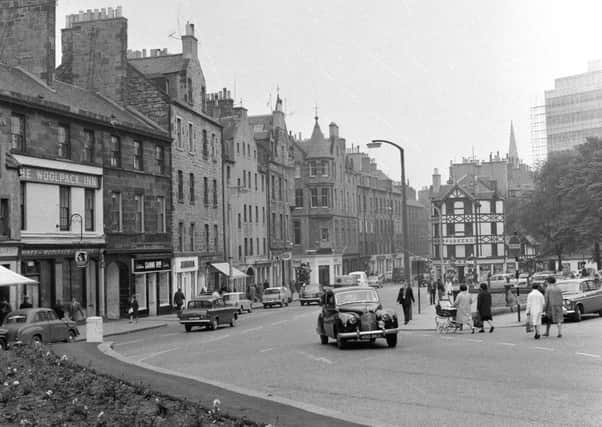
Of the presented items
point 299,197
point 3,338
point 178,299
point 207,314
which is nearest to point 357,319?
point 3,338

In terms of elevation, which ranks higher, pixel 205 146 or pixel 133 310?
pixel 205 146

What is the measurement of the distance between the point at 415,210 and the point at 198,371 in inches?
4833

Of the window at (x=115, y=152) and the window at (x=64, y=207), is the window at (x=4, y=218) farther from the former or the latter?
the window at (x=115, y=152)

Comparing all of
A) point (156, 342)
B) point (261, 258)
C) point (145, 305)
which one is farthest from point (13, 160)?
point (261, 258)

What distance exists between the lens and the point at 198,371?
18.0 meters

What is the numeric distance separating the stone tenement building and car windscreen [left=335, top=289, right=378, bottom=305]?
25.3m

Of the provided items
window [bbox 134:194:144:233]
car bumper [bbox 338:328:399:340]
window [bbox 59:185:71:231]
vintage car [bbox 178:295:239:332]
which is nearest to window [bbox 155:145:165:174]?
window [bbox 134:194:144:233]

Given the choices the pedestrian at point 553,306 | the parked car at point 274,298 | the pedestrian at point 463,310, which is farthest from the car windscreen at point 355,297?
the parked car at point 274,298

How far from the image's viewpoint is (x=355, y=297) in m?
24.3

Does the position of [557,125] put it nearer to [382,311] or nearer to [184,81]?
[184,81]

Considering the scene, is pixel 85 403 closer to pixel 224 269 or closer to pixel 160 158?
pixel 160 158

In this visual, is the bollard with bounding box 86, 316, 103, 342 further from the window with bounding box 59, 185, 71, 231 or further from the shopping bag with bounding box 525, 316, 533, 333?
the window with bounding box 59, 185, 71, 231

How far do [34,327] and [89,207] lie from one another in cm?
1787

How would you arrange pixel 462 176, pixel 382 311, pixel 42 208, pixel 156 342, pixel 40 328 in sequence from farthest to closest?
1. pixel 462 176
2. pixel 42 208
3. pixel 156 342
4. pixel 40 328
5. pixel 382 311
